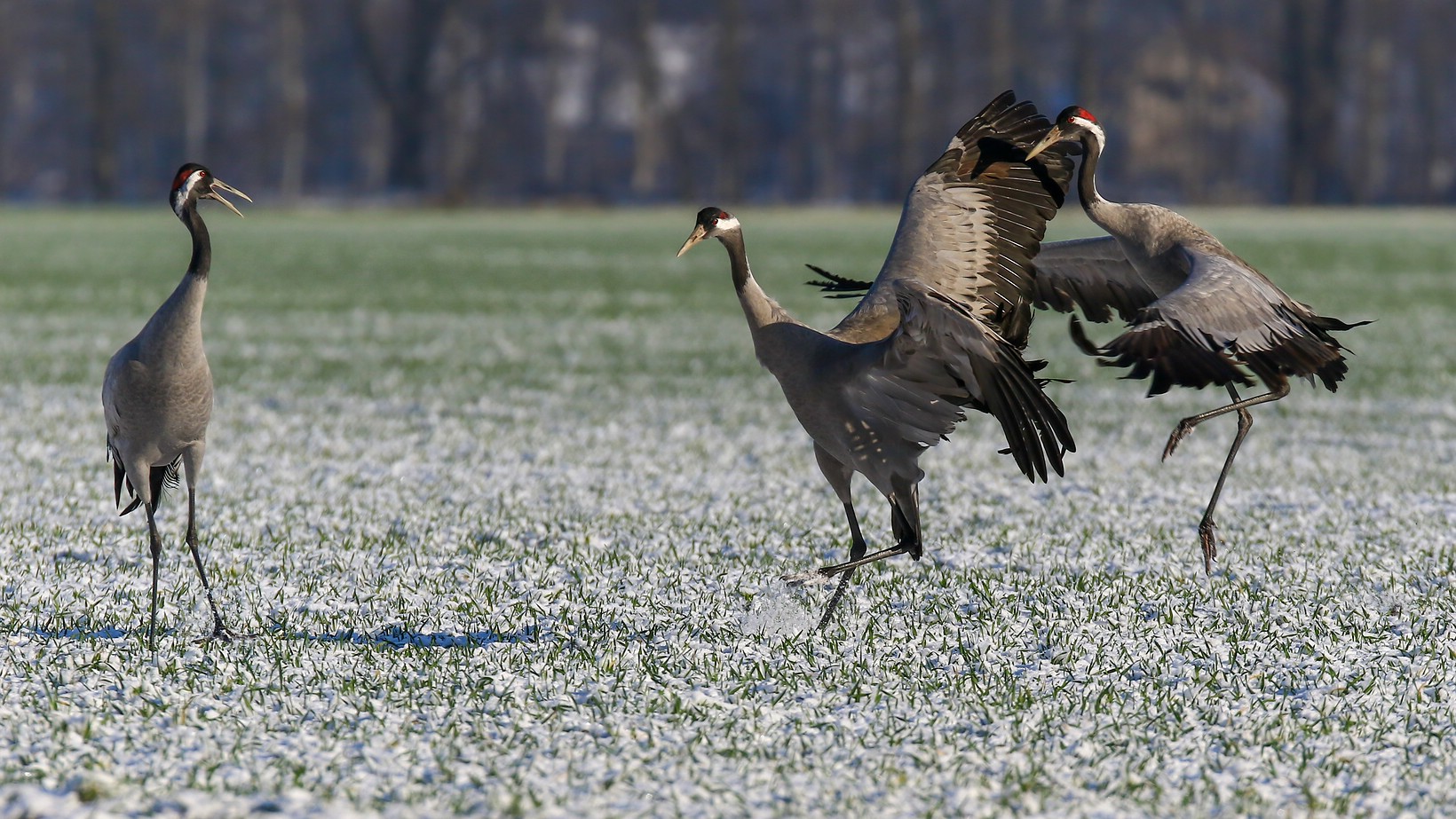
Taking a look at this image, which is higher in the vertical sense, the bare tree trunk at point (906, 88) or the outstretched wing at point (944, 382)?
the bare tree trunk at point (906, 88)

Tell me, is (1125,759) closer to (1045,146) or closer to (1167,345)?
(1167,345)

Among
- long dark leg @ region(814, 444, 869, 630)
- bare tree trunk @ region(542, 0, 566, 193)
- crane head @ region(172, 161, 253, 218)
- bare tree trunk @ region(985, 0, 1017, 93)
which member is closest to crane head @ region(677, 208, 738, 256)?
long dark leg @ region(814, 444, 869, 630)

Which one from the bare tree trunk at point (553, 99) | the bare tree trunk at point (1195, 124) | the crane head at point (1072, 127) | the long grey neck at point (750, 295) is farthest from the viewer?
the bare tree trunk at point (553, 99)

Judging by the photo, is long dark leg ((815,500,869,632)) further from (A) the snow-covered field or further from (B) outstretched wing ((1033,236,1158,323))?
(B) outstretched wing ((1033,236,1158,323))

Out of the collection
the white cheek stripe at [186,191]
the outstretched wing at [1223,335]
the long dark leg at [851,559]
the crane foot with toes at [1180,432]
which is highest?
the white cheek stripe at [186,191]

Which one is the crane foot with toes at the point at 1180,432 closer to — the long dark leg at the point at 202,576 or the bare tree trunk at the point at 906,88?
the long dark leg at the point at 202,576

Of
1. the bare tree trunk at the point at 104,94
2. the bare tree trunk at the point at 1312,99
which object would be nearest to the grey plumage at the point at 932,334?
the bare tree trunk at the point at 1312,99

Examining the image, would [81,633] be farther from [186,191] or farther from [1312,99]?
[1312,99]

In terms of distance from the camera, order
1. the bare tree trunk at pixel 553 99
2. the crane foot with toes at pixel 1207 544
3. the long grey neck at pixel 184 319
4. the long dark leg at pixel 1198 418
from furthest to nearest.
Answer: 1. the bare tree trunk at pixel 553 99
2. the crane foot with toes at pixel 1207 544
3. the long dark leg at pixel 1198 418
4. the long grey neck at pixel 184 319

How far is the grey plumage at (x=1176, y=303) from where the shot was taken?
18.6 feet

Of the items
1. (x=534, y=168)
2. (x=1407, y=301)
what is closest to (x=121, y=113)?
(x=534, y=168)

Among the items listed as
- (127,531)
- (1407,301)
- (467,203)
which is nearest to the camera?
(127,531)

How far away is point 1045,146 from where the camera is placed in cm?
673

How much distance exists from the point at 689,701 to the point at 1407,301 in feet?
74.4
